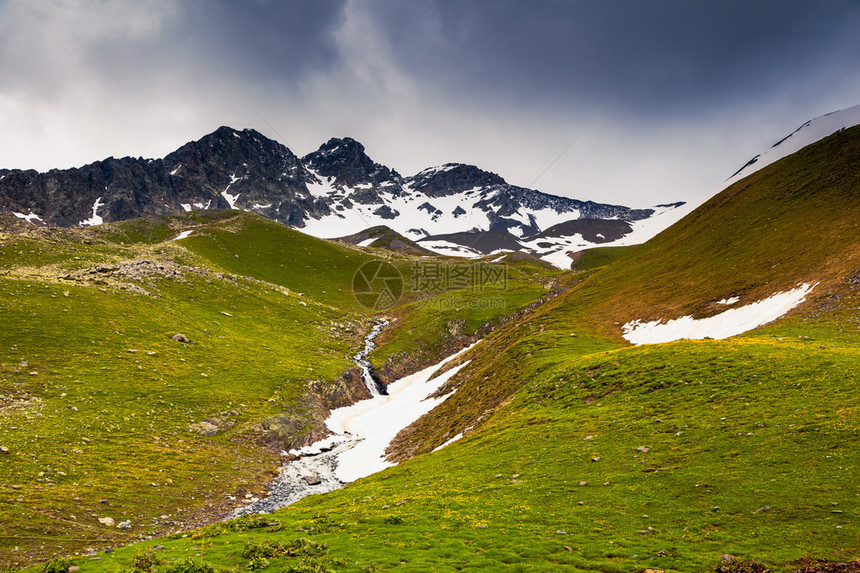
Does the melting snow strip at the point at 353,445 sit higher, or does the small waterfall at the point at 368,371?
the small waterfall at the point at 368,371

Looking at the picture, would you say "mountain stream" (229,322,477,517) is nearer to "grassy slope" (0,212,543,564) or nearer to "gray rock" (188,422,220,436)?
"grassy slope" (0,212,543,564)

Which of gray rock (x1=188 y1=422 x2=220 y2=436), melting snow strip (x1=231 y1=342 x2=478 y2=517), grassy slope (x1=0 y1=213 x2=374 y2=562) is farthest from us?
gray rock (x1=188 y1=422 x2=220 y2=436)

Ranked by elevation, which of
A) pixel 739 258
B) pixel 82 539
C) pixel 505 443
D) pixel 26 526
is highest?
pixel 739 258

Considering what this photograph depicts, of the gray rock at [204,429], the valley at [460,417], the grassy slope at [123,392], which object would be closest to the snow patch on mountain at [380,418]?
the valley at [460,417]

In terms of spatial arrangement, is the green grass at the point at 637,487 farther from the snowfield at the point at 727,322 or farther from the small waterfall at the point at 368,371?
the small waterfall at the point at 368,371

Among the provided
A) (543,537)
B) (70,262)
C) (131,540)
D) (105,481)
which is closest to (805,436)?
(543,537)

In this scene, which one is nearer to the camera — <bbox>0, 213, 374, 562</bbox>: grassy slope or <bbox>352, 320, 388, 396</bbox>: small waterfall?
<bbox>0, 213, 374, 562</bbox>: grassy slope

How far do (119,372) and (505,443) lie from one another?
140 ft

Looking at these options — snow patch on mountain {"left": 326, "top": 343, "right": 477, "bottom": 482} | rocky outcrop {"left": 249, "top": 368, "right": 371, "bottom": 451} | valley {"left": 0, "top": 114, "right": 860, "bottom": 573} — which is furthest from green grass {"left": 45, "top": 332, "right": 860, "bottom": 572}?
rocky outcrop {"left": 249, "top": 368, "right": 371, "bottom": 451}

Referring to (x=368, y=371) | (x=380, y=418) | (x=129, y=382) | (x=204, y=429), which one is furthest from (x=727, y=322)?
(x=129, y=382)

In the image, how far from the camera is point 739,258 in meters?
59.8

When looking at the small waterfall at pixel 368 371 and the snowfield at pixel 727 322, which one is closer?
the snowfield at pixel 727 322

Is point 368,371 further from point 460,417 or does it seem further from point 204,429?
point 204,429

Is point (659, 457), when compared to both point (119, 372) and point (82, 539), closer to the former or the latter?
point (82, 539)
